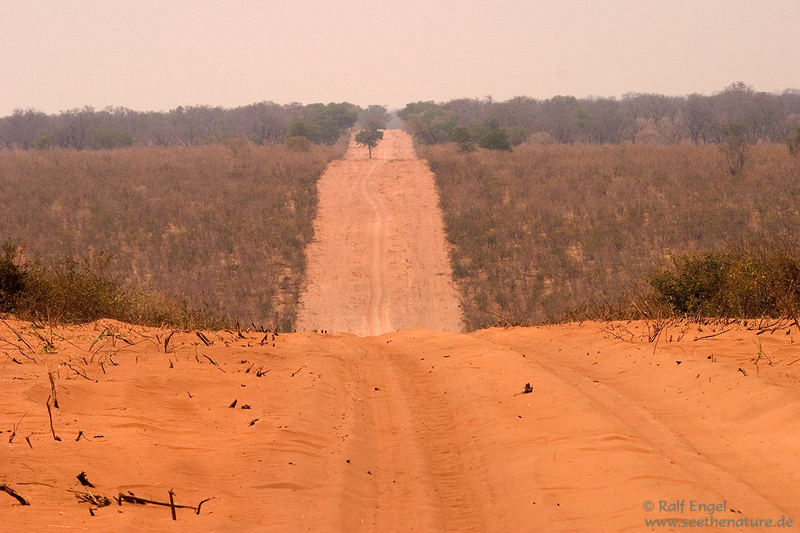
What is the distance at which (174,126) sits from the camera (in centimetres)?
8981

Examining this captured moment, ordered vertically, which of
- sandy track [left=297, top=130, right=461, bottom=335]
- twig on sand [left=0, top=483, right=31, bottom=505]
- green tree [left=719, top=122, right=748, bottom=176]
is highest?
green tree [left=719, top=122, right=748, bottom=176]

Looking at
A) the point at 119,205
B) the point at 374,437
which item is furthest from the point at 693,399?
the point at 119,205

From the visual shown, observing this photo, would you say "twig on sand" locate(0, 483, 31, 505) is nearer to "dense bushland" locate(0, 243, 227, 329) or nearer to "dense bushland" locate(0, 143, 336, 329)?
"dense bushland" locate(0, 243, 227, 329)

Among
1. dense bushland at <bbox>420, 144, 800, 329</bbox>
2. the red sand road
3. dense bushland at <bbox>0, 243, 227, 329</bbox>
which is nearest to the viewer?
the red sand road

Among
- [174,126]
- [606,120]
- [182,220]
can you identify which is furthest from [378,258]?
A: [174,126]

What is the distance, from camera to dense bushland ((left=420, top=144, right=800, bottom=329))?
2655 centimetres

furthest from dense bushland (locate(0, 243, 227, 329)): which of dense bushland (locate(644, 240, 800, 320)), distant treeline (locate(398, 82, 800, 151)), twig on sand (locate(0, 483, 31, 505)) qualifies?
distant treeline (locate(398, 82, 800, 151))

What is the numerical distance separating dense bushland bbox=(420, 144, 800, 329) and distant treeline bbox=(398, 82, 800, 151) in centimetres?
1289

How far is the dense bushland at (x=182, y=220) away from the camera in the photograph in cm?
2708

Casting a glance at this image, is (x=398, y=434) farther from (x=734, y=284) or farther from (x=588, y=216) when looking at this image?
(x=588, y=216)

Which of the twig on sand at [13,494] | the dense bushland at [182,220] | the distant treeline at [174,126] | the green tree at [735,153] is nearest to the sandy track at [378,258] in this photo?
the dense bushland at [182,220]

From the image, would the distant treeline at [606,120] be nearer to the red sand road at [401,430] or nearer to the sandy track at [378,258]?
the sandy track at [378,258]

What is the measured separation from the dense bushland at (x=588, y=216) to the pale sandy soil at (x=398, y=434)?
1403 cm

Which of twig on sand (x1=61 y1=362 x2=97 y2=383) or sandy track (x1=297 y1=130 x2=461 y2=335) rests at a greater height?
twig on sand (x1=61 y1=362 x2=97 y2=383)
